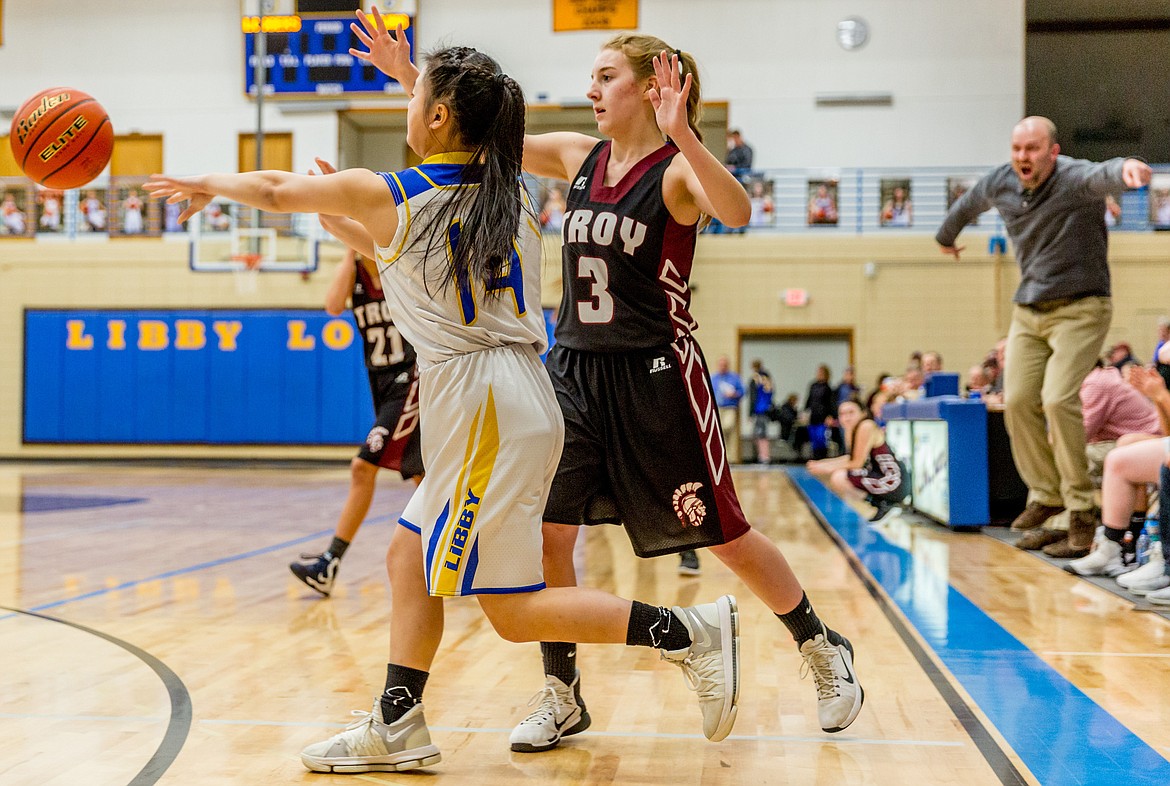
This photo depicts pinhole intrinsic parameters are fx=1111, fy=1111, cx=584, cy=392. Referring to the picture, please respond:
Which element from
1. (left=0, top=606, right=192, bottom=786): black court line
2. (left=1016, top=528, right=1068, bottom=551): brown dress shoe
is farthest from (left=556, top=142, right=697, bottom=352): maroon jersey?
(left=1016, top=528, right=1068, bottom=551): brown dress shoe

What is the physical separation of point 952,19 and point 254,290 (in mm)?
11548

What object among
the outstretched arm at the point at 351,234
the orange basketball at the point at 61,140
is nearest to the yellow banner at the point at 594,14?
the orange basketball at the point at 61,140

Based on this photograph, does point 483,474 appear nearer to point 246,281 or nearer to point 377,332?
point 377,332

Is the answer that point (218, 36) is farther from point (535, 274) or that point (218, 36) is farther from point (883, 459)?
point (535, 274)

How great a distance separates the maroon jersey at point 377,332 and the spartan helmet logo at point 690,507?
91.0 inches

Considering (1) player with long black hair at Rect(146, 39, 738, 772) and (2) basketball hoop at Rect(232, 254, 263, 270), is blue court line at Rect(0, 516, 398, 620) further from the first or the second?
(2) basketball hoop at Rect(232, 254, 263, 270)

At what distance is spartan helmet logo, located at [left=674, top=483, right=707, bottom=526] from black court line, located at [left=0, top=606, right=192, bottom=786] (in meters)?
1.21

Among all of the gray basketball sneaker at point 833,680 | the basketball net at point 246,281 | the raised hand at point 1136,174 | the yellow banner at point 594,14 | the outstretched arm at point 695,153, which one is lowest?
the gray basketball sneaker at point 833,680

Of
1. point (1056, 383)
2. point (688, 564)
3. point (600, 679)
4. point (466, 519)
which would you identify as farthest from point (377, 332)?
point (1056, 383)

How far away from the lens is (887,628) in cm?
384

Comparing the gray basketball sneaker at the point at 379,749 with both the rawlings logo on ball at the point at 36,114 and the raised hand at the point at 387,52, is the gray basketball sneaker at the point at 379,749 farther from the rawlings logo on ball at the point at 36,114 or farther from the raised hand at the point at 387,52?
the rawlings logo on ball at the point at 36,114

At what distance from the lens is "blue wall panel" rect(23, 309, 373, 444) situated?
1692cm

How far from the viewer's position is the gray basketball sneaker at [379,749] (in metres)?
2.26

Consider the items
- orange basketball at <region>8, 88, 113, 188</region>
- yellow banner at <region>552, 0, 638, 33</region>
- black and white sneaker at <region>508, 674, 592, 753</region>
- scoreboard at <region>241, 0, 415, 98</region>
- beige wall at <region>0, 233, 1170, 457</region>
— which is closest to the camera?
black and white sneaker at <region>508, 674, 592, 753</region>
